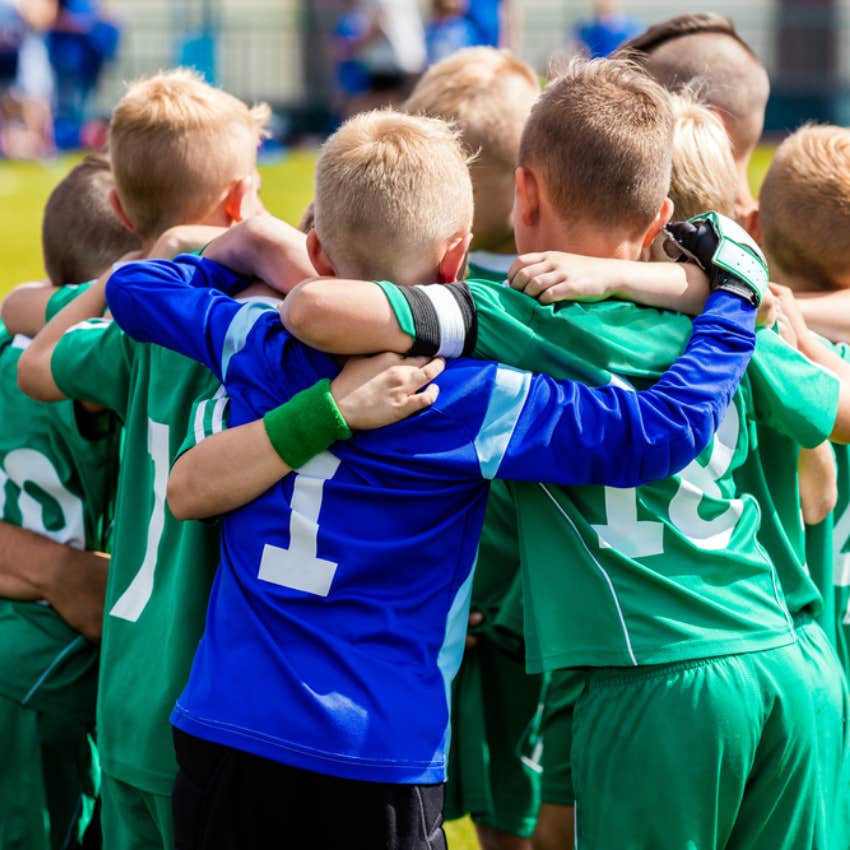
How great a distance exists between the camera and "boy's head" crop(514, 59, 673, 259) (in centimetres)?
236

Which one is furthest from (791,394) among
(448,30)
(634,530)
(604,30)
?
(604,30)

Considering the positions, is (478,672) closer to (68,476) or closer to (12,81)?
(68,476)

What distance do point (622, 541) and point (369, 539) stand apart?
41 centimetres

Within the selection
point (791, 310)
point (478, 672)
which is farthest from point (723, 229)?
point (478, 672)

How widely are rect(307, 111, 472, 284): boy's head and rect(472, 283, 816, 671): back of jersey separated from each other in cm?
12

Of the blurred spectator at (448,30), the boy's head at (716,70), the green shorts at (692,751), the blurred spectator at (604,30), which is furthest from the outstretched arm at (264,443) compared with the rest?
the blurred spectator at (604,30)

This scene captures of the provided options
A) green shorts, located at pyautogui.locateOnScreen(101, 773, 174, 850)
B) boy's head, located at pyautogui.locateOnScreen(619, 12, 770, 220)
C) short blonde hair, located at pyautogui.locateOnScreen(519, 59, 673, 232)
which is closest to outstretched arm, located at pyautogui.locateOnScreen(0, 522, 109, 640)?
green shorts, located at pyautogui.locateOnScreen(101, 773, 174, 850)

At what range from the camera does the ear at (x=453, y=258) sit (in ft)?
7.73

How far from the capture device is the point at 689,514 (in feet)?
7.67

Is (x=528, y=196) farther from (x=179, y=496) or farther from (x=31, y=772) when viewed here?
(x=31, y=772)

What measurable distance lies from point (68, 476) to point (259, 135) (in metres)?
0.83

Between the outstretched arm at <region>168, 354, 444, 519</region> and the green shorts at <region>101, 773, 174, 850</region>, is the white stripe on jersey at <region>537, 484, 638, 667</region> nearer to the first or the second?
the outstretched arm at <region>168, 354, 444, 519</region>

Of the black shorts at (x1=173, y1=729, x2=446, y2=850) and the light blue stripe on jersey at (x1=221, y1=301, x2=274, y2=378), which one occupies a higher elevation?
the light blue stripe on jersey at (x1=221, y1=301, x2=274, y2=378)

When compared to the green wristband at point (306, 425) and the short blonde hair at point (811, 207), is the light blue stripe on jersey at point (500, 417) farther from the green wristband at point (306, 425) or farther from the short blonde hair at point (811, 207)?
the short blonde hair at point (811, 207)
